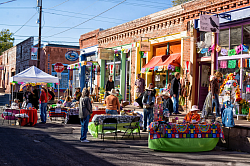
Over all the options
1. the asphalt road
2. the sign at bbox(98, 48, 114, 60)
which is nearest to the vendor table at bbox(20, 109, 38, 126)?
the asphalt road

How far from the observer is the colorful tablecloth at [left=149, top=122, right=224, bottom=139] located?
9.15m

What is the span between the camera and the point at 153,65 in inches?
755

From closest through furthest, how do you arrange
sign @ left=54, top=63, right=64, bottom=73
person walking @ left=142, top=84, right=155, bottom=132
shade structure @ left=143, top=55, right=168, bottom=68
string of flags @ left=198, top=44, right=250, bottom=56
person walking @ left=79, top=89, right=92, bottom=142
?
1. person walking @ left=79, top=89, right=92, bottom=142
2. person walking @ left=142, top=84, right=155, bottom=132
3. string of flags @ left=198, top=44, right=250, bottom=56
4. shade structure @ left=143, top=55, right=168, bottom=68
5. sign @ left=54, top=63, right=64, bottom=73

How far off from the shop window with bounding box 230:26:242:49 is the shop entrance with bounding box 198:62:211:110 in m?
2.25

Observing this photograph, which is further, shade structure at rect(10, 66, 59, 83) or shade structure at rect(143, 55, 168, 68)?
shade structure at rect(143, 55, 168, 68)

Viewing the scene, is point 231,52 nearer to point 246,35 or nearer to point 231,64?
point 231,64

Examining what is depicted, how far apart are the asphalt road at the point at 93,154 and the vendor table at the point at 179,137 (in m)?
0.26

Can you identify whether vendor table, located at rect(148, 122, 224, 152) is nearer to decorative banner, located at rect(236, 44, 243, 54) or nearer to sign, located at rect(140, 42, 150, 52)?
decorative banner, located at rect(236, 44, 243, 54)

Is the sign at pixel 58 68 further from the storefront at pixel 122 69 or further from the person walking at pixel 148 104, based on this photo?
the person walking at pixel 148 104

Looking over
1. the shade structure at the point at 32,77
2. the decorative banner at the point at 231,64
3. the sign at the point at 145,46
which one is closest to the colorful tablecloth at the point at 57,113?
the shade structure at the point at 32,77

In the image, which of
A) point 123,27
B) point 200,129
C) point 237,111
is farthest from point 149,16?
point 200,129

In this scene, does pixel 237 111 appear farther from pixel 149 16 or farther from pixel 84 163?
pixel 149 16

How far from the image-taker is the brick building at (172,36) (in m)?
15.9

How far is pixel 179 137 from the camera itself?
9.16 metres
